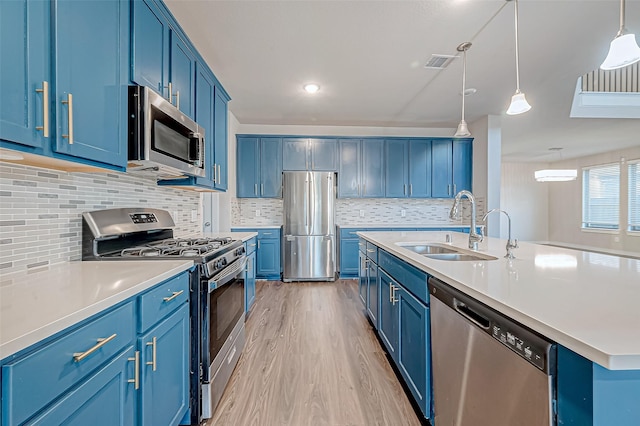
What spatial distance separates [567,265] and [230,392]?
6.53ft

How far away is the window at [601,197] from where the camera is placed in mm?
6543

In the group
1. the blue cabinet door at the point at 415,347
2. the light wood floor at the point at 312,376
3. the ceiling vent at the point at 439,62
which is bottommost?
the light wood floor at the point at 312,376

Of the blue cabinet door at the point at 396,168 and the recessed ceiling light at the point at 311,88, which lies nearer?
the recessed ceiling light at the point at 311,88

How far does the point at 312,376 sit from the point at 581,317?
1632 mm

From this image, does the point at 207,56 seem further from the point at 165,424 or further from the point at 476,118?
the point at 476,118

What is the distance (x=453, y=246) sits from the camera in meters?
2.12

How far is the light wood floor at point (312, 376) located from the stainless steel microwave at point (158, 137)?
144cm

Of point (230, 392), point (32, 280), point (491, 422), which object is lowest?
point (230, 392)

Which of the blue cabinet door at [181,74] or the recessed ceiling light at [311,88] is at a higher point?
the recessed ceiling light at [311,88]

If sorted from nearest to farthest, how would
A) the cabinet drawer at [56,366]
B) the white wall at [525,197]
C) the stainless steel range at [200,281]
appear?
1. the cabinet drawer at [56,366]
2. the stainless steel range at [200,281]
3. the white wall at [525,197]

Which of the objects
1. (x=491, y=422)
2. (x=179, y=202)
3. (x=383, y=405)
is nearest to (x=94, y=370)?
(x=491, y=422)

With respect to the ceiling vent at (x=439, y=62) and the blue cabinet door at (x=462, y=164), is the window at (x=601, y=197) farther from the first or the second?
the ceiling vent at (x=439, y=62)

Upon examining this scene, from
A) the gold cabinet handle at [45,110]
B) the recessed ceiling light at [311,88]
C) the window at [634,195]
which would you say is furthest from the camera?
the window at [634,195]

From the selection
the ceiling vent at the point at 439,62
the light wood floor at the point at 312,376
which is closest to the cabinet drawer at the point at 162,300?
the light wood floor at the point at 312,376
